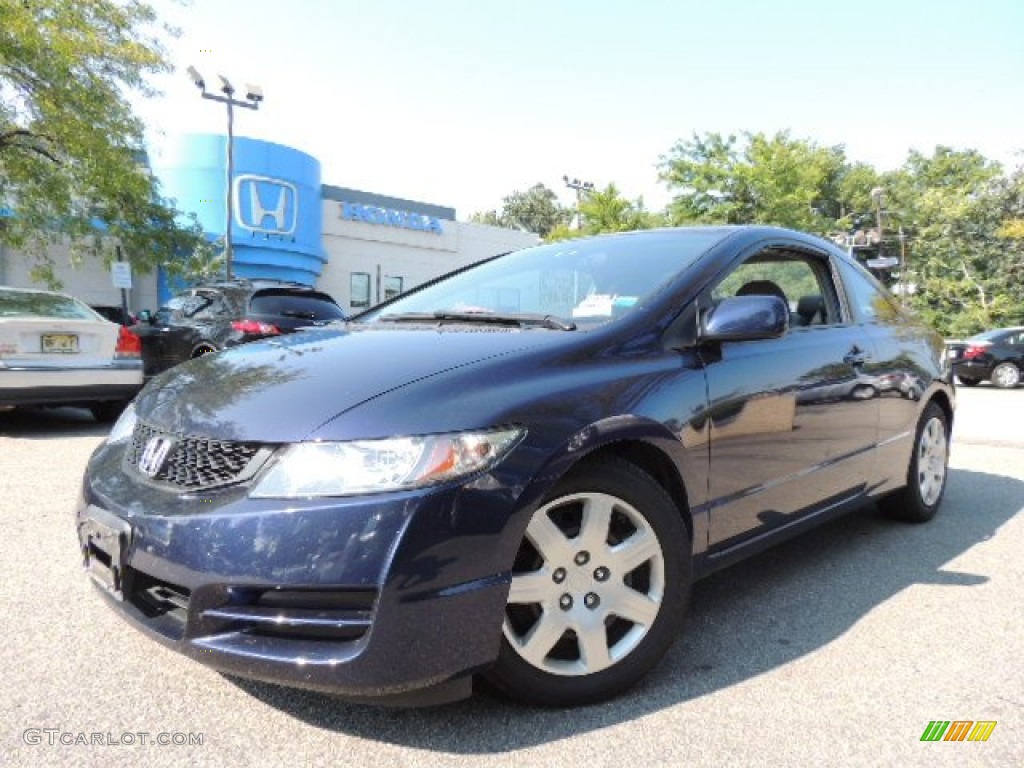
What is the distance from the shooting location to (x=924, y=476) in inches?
172

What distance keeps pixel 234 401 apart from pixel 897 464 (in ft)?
10.8

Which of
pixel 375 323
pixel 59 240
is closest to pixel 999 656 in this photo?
pixel 375 323

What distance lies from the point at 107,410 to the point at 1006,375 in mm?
17531

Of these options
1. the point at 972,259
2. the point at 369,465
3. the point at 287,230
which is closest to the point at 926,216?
the point at 972,259

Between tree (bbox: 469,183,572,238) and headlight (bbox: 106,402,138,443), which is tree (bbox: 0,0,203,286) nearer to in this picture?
headlight (bbox: 106,402,138,443)

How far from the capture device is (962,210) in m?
33.7

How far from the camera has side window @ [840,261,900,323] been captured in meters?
3.94

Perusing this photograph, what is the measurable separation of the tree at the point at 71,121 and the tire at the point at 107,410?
699 cm

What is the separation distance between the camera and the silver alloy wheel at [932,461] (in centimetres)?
434

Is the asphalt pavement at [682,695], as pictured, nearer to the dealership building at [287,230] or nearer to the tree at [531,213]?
the dealership building at [287,230]

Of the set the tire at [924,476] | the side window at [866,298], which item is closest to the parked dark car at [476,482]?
the side window at [866,298]

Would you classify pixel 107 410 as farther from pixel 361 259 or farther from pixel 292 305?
pixel 361 259

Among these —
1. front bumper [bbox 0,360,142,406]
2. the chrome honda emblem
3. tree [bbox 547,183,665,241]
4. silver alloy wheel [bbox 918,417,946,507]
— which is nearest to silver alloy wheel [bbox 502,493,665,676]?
the chrome honda emblem

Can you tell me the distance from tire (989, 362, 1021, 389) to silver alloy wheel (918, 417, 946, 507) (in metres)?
15.1
